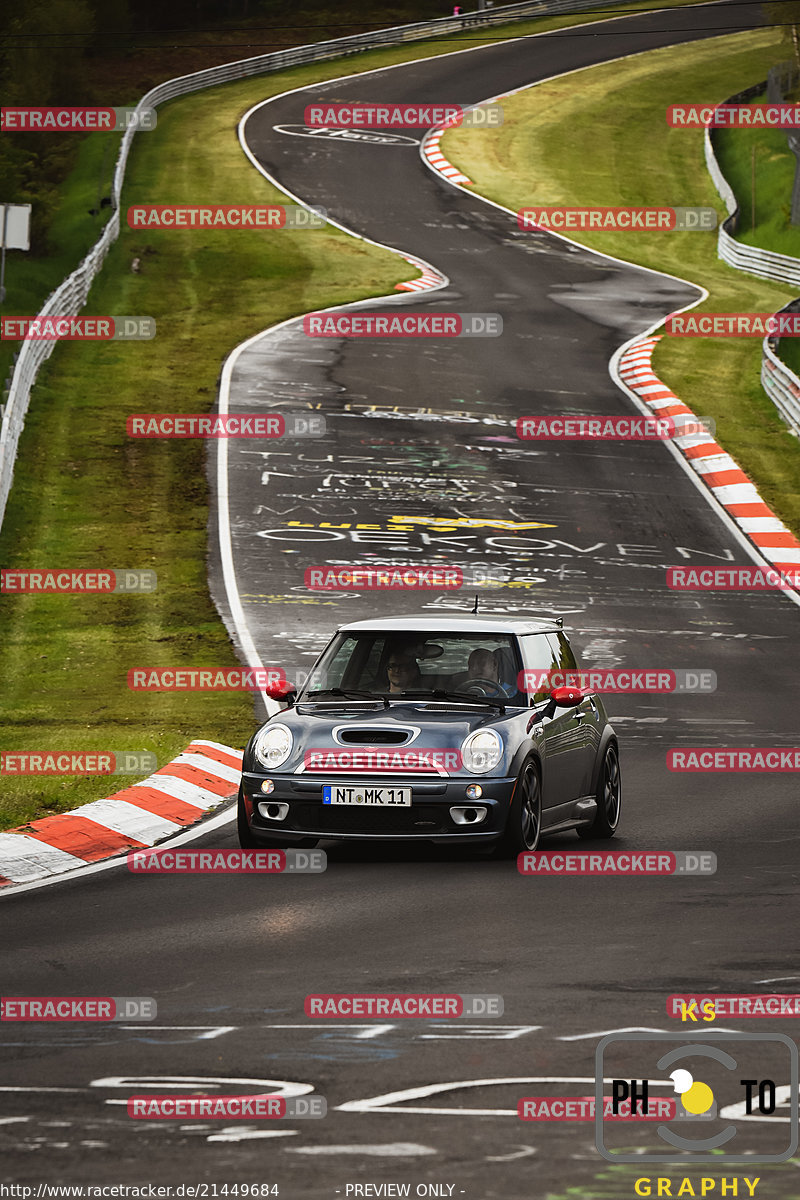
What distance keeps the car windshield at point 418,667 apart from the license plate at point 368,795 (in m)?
0.95

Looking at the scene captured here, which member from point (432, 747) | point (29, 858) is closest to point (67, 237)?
point (29, 858)

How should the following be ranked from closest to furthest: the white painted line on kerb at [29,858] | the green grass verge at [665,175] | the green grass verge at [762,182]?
1. the white painted line on kerb at [29,858]
2. the green grass verge at [665,175]
3. the green grass verge at [762,182]

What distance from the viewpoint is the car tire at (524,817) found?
11492 millimetres

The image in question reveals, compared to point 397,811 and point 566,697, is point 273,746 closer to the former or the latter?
point 397,811

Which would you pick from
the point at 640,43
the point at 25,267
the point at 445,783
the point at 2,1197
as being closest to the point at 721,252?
the point at 25,267

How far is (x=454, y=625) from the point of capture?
41.6 ft

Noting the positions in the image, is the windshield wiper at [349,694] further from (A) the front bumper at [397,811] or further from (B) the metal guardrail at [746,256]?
(B) the metal guardrail at [746,256]

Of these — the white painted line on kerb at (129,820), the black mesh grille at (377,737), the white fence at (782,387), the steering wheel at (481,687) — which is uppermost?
the white fence at (782,387)

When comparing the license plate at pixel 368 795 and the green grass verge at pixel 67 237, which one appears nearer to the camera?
the license plate at pixel 368 795

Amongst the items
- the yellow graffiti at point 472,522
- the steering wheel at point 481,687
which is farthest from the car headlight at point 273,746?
the yellow graffiti at point 472,522

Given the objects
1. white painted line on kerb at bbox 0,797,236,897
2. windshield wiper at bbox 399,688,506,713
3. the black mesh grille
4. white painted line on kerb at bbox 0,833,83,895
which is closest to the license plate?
the black mesh grille

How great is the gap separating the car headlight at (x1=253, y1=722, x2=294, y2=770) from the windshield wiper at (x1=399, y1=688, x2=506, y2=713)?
0.93 meters

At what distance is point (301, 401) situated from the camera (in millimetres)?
35781

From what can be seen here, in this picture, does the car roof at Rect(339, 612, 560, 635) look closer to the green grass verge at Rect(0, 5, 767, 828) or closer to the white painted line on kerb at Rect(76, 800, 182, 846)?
the white painted line on kerb at Rect(76, 800, 182, 846)
